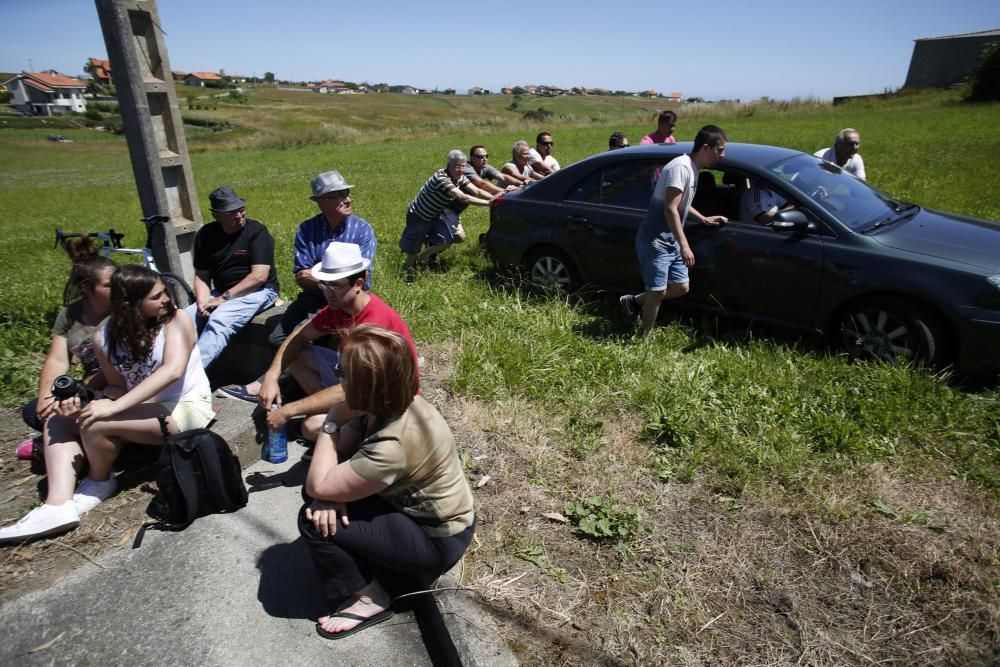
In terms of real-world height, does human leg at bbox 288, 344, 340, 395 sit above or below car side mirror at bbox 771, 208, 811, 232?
below

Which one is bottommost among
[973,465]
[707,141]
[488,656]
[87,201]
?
[87,201]

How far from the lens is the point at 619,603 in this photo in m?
2.60

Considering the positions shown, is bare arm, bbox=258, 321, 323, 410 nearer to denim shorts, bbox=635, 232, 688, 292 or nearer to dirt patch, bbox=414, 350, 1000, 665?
dirt patch, bbox=414, 350, 1000, 665

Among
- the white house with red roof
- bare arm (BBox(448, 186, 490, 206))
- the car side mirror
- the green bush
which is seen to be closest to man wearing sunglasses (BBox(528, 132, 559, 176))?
bare arm (BBox(448, 186, 490, 206))

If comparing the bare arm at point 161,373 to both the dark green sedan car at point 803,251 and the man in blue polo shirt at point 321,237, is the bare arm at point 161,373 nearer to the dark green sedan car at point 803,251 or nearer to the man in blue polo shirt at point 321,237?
the man in blue polo shirt at point 321,237

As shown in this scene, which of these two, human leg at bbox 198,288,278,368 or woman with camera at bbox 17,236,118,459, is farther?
human leg at bbox 198,288,278,368

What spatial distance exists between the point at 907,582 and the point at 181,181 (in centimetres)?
542

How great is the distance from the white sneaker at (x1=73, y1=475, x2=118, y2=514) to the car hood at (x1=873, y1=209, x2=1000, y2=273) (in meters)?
5.16

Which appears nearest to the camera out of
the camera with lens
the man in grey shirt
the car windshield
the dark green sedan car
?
the camera with lens

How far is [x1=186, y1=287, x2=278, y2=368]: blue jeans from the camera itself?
453 centimetres

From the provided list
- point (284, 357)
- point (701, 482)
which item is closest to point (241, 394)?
point (284, 357)

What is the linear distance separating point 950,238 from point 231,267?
534 centimetres

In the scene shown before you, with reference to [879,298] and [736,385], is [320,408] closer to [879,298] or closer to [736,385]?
[736,385]

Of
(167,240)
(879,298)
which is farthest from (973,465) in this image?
(167,240)
